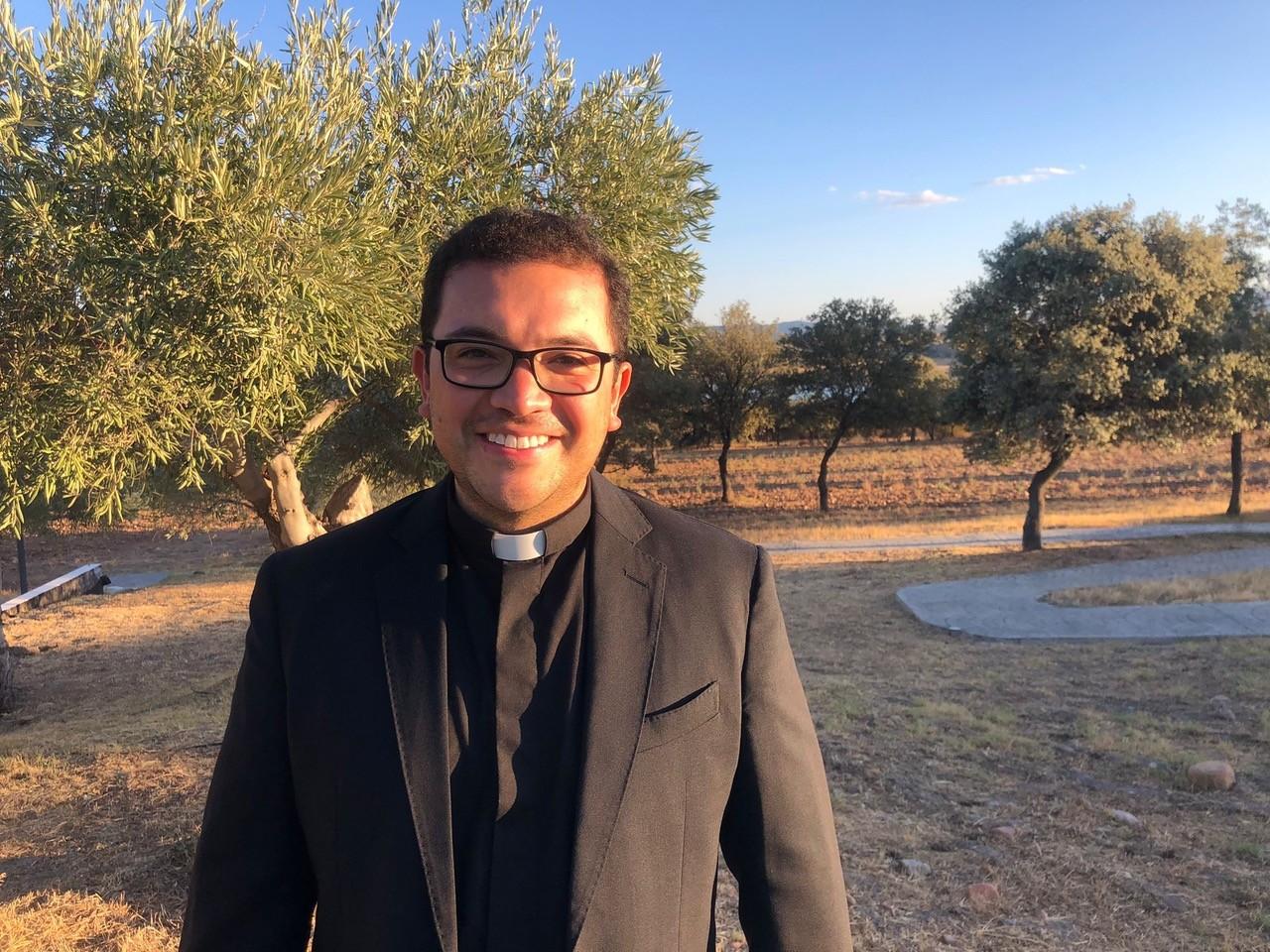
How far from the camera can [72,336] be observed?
355 centimetres

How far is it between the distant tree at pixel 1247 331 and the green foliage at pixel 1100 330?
526 mm

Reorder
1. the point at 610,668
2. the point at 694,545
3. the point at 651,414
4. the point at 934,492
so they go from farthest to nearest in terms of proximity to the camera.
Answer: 1. the point at 934,492
2. the point at 651,414
3. the point at 694,545
4. the point at 610,668

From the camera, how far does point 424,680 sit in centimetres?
155

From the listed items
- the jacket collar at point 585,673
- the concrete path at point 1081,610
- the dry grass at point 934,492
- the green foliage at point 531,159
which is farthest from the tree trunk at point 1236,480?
the jacket collar at point 585,673

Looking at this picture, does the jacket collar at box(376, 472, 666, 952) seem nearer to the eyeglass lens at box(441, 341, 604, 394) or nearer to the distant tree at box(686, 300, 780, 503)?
the eyeglass lens at box(441, 341, 604, 394)

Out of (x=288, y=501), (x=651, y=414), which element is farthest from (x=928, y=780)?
(x=651, y=414)

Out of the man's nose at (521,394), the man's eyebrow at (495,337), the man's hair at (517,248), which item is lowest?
the man's nose at (521,394)

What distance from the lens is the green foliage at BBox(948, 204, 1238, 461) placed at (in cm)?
1602

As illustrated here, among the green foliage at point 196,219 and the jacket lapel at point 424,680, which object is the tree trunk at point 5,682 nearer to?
the green foliage at point 196,219

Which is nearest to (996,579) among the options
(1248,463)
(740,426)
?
(740,426)

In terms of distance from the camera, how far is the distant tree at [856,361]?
2983 centimetres

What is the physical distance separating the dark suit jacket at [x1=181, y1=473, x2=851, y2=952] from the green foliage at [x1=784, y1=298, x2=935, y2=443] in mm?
29254

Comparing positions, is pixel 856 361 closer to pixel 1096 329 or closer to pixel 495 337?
pixel 1096 329

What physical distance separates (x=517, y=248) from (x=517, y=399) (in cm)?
29
